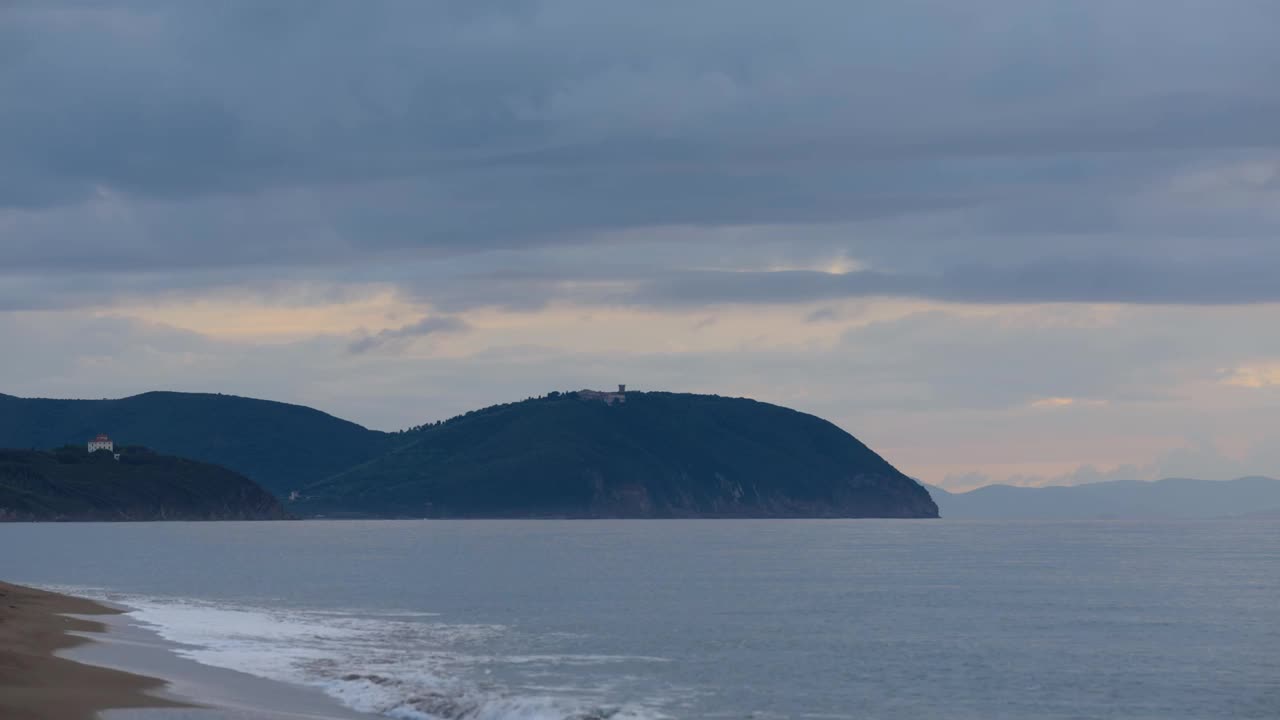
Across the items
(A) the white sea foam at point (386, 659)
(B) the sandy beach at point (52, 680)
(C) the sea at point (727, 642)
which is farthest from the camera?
(C) the sea at point (727, 642)

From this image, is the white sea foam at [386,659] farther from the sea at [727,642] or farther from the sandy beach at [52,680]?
the sandy beach at [52,680]

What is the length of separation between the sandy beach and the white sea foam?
5750mm

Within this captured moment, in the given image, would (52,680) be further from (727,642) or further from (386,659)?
(727,642)

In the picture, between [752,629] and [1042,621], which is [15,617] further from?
[1042,621]

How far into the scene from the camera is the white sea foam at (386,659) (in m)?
52.4

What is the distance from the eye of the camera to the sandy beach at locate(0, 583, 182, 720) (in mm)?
45125

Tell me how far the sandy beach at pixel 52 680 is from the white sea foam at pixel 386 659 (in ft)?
18.9

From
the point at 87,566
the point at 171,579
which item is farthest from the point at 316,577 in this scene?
the point at 87,566

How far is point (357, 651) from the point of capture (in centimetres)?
7081

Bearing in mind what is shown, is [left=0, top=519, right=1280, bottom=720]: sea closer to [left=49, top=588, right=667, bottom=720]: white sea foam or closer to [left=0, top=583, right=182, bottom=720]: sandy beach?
[left=49, top=588, right=667, bottom=720]: white sea foam

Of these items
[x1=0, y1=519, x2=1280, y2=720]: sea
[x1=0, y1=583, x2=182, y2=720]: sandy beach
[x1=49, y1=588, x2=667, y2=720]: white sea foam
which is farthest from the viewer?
[x1=0, y1=519, x2=1280, y2=720]: sea

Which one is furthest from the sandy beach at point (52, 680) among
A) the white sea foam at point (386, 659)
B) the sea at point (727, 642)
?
the white sea foam at point (386, 659)

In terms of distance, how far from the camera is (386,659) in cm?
6762

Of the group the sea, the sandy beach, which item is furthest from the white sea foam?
the sandy beach
